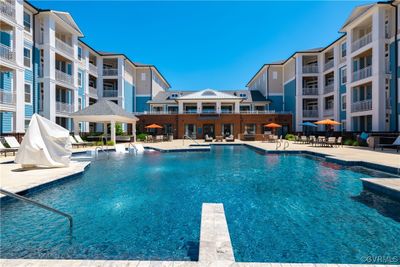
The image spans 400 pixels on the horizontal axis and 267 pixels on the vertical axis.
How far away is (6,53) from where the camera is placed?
16.6 metres

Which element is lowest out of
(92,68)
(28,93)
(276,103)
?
(28,93)

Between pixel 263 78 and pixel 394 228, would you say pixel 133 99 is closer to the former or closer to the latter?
pixel 263 78

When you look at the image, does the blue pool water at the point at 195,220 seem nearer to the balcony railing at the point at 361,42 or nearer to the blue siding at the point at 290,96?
Result: the balcony railing at the point at 361,42

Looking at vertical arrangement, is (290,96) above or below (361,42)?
below

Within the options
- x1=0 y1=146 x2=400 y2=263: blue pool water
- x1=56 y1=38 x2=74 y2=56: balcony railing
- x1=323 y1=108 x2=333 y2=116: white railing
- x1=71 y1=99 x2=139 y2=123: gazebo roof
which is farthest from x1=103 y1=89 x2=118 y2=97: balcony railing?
x1=323 y1=108 x2=333 y2=116: white railing

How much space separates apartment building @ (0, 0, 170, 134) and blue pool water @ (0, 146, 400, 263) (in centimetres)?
1433

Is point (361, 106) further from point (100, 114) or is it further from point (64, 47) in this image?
point (64, 47)

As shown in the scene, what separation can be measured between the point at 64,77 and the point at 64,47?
3030 millimetres

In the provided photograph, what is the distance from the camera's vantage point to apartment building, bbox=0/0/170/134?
17.2 metres

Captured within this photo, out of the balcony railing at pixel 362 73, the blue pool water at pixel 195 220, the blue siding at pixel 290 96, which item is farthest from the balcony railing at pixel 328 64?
the blue pool water at pixel 195 220

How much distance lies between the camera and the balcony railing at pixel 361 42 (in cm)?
2056

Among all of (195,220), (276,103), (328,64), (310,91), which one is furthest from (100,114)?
(276,103)

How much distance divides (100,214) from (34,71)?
21155 mm

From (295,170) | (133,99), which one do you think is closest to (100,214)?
(295,170)
